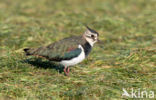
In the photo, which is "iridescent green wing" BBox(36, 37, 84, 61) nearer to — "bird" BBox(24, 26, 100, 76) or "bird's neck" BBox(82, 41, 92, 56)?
"bird" BBox(24, 26, 100, 76)

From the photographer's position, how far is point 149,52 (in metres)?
12.7

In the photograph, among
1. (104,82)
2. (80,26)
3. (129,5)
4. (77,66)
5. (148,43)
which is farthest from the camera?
(129,5)

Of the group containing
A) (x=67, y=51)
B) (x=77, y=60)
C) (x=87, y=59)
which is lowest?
(x=87, y=59)

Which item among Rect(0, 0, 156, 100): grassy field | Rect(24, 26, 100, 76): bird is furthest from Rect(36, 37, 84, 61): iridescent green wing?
Rect(0, 0, 156, 100): grassy field

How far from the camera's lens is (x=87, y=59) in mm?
12625

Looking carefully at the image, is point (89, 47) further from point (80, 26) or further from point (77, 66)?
point (80, 26)

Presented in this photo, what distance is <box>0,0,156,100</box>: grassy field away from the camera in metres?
9.54

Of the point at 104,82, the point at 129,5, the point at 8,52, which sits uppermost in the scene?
the point at 129,5

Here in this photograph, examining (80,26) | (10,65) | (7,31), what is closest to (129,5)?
(80,26)

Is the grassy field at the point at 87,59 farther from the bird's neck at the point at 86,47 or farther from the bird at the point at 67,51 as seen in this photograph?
the bird's neck at the point at 86,47

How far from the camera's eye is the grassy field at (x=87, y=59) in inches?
376

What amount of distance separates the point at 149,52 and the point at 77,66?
2.95m

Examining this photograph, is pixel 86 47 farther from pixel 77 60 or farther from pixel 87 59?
pixel 87 59

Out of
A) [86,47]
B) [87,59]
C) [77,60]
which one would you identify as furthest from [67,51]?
[87,59]
